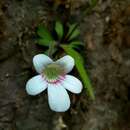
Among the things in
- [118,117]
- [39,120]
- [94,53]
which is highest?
[94,53]

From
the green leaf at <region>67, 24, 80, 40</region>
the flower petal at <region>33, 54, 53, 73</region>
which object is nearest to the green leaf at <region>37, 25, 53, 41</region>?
the green leaf at <region>67, 24, 80, 40</region>

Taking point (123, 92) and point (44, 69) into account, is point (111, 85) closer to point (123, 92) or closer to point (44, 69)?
point (123, 92)

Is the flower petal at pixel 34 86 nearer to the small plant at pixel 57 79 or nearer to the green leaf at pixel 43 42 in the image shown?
the small plant at pixel 57 79

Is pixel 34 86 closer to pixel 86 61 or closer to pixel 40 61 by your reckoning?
pixel 40 61

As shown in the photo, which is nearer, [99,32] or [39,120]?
[39,120]

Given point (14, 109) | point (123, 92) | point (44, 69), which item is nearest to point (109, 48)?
point (123, 92)

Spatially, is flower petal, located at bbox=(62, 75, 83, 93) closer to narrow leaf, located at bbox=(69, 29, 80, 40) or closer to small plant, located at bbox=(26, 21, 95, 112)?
small plant, located at bbox=(26, 21, 95, 112)

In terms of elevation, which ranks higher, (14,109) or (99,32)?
(99,32)
